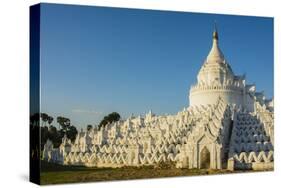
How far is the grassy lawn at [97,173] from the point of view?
13547 mm

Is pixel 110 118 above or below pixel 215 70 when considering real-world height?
below

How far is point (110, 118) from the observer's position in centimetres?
1448

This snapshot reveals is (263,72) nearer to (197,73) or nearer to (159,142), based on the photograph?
(197,73)

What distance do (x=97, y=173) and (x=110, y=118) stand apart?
1.11 m

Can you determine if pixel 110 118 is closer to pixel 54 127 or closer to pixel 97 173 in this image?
pixel 97 173

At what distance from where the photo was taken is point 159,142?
49.6 feet

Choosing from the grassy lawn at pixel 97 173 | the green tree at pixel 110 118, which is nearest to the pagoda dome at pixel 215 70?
the grassy lawn at pixel 97 173

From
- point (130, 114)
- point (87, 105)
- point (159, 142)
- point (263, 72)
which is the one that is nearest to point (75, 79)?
point (87, 105)

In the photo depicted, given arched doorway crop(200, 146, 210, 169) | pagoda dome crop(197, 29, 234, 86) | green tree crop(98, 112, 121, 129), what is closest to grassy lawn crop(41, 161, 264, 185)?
arched doorway crop(200, 146, 210, 169)

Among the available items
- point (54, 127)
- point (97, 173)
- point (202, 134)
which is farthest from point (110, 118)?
point (202, 134)

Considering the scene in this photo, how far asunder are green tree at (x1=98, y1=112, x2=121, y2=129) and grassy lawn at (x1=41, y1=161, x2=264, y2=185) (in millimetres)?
896

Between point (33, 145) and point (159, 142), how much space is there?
2703 millimetres

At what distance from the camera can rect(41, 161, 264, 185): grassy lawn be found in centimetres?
1355

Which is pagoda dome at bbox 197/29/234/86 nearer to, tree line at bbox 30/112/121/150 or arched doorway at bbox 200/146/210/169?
arched doorway at bbox 200/146/210/169
